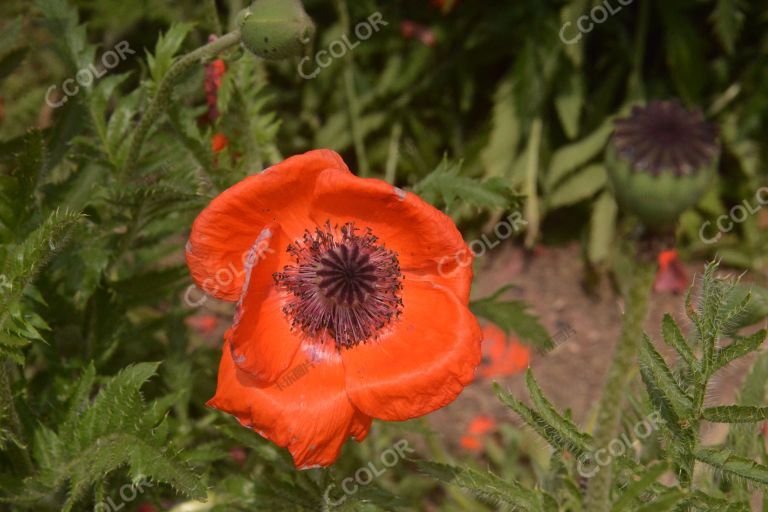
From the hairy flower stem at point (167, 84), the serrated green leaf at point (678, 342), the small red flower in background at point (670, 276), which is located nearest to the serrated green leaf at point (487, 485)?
the serrated green leaf at point (678, 342)

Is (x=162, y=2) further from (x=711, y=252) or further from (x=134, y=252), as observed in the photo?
(x=711, y=252)

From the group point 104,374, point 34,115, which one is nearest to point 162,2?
point 34,115

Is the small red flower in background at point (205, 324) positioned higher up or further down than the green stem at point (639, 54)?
further down
